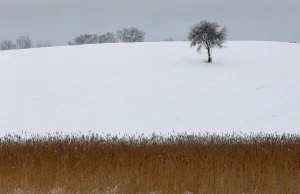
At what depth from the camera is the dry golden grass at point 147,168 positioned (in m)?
7.75

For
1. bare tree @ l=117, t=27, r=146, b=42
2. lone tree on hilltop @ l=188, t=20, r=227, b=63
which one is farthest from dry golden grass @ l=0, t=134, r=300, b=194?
bare tree @ l=117, t=27, r=146, b=42

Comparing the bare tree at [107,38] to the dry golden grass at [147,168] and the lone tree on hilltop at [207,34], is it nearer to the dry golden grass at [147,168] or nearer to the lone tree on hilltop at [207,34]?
the lone tree on hilltop at [207,34]

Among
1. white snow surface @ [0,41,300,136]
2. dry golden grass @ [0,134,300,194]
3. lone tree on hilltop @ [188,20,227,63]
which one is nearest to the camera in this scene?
dry golden grass @ [0,134,300,194]

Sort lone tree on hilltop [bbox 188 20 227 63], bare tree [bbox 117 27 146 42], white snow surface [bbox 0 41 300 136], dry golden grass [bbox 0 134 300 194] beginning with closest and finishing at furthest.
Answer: dry golden grass [bbox 0 134 300 194]
white snow surface [bbox 0 41 300 136]
lone tree on hilltop [bbox 188 20 227 63]
bare tree [bbox 117 27 146 42]

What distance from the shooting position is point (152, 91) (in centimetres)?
2864

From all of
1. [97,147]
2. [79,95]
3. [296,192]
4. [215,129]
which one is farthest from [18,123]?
[296,192]

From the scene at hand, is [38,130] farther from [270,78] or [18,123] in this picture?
[270,78]

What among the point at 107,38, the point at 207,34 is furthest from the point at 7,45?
the point at 207,34

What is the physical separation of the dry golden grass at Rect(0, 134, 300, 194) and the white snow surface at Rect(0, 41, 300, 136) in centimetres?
929

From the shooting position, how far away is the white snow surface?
2188cm

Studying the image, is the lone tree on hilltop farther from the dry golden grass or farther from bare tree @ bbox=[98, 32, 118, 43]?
bare tree @ bbox=[98, 32, 118, 43]

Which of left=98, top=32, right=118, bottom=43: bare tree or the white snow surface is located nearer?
the white snow surface

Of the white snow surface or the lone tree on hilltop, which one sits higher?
the lone tree on hilltop

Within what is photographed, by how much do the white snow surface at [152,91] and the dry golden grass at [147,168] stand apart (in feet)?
30.5
